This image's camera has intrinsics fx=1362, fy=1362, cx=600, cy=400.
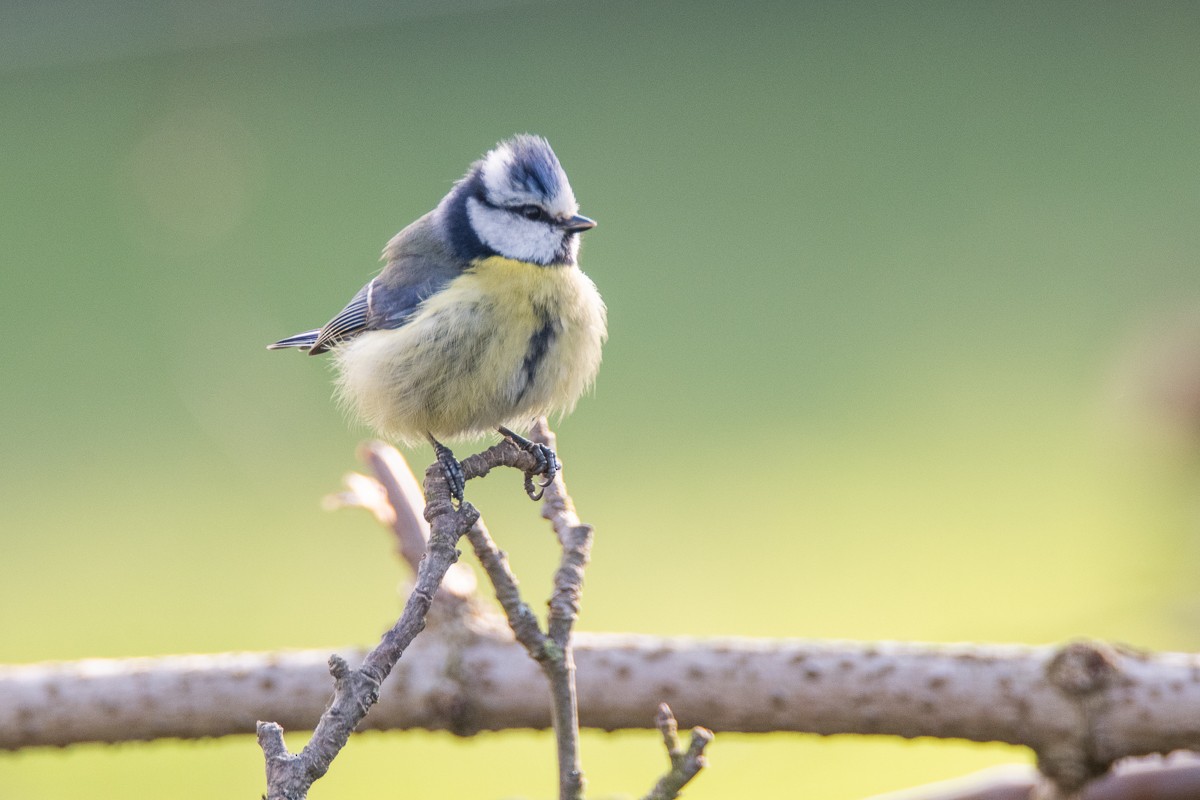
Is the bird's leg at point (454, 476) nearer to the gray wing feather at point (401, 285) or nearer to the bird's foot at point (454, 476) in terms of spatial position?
the bird's foot at point (454, 476)

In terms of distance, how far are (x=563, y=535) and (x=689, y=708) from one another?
22cm

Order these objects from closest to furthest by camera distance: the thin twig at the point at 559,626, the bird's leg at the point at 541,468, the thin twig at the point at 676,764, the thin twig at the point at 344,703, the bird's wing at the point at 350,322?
1. the thin twig at the point at 344,703
2. the thin twig at the point at 676,764
3. the thin twig at the point at 559,626
4. the bird's leg at the point at 541,468
5. the bird's wing at the point at 350,322

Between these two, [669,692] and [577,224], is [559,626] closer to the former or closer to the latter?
[669,692]

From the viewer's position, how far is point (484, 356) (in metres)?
0.96

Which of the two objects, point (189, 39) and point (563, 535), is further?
point (189, 39)

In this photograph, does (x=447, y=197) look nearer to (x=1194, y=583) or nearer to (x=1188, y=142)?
(x=1194, y=583)

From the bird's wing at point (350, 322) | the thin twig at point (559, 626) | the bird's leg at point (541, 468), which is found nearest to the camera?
the thin twig at point (559, 626)

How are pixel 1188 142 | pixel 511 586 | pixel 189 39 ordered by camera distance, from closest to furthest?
pixel 511 586 → pixel 1188 142 → pixel 189 39

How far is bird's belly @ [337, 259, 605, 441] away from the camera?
0.96m

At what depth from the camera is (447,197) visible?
1094mm

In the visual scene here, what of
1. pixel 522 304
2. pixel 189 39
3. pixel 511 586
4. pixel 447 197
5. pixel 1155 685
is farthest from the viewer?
pixel 189 39

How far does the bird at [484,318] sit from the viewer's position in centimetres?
96

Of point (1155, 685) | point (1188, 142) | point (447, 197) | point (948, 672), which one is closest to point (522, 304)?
point (447, 197)

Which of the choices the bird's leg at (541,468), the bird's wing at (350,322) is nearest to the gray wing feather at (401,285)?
the bird's wing at (350,322)
